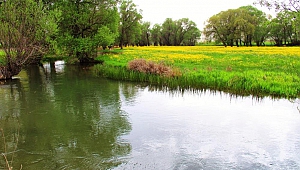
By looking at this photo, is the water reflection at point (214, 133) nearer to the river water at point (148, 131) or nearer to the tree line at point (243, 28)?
the river water at point (148, 131)

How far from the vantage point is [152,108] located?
37.3ft

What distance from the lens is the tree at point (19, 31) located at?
1800 centimetres

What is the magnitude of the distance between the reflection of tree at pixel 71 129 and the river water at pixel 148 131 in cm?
2

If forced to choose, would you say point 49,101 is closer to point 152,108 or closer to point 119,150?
point 152,108

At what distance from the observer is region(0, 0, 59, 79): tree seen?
18.0 meters

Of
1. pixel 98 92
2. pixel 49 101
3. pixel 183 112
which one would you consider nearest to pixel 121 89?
pixel 98 92

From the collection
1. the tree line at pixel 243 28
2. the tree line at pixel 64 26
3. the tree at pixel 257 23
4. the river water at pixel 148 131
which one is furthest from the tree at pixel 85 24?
the tree at pixel 257 23

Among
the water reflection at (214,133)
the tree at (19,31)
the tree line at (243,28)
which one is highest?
the tree line at (243,28)

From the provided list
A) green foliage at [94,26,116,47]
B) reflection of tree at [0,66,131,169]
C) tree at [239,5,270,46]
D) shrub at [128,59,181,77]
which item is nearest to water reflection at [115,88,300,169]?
reflection of tree at [0,66,131,169]

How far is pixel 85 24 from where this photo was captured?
30266 millimetres

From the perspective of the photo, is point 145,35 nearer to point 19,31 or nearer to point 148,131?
point 19,31

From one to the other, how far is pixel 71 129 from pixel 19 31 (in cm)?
1271

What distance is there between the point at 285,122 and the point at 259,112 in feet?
4.39

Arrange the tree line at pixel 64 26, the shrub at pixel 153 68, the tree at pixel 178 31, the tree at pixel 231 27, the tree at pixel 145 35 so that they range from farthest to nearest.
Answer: the tree at pixel 178 31
the tree at pixel 145 35
the tree at pixel 231 27
the tree line at pixel 64 26
the shrub at pixel 153 68
